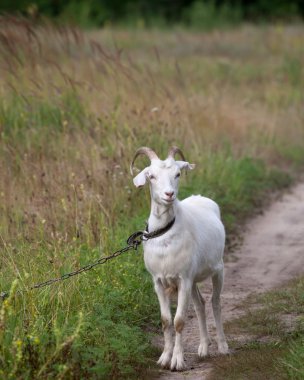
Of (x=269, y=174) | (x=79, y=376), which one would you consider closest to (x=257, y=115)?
(x=269, y=174)

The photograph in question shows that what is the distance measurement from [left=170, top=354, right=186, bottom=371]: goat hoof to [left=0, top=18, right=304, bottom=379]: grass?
219mm

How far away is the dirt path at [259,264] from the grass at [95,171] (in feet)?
1.00

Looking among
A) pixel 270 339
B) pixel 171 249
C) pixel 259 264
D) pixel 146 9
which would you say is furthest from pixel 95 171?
pixel 146 9

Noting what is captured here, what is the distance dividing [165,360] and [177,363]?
0.40 ft

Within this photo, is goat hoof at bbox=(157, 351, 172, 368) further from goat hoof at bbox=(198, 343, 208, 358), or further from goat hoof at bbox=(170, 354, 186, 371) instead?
goat hoof at bbox=(198, 343, 208, 358)

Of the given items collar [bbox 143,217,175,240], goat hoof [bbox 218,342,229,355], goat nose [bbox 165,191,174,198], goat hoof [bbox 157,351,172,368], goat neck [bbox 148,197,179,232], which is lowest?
goat hoof [bbox 218,342,229,355]

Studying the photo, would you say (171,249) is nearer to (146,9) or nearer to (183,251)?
(183,251)

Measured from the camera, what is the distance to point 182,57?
20.9m

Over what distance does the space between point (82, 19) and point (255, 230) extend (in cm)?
2175

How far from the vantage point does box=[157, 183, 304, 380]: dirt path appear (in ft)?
23.9

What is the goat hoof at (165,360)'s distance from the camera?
6633 mm

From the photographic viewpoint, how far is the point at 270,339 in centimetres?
715

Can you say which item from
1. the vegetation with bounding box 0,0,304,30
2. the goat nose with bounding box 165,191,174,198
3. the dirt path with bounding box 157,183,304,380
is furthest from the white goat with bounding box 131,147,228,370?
the vegetation with bounding box 0,0,304,30

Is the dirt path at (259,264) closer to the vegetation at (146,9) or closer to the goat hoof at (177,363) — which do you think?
the goat hoof at (177,363)
